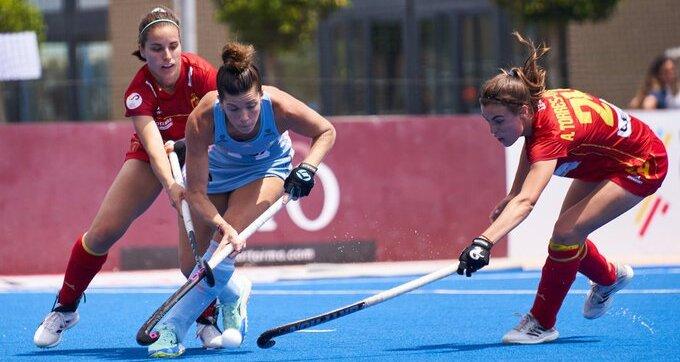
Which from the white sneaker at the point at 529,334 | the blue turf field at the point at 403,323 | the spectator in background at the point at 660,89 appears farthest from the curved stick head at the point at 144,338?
the spectator in background at the point at 660,89

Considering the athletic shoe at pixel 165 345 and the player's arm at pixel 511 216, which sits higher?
the player's arm at pixel 511 216

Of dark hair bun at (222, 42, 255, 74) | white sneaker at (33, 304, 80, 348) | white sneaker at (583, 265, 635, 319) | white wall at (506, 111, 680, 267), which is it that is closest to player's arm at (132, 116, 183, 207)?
dark hair bun at (222, 42, 255, 74)

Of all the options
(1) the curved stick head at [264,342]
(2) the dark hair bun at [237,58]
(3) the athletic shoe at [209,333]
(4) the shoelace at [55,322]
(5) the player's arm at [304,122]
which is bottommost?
(3) the athletic shoe at [209,333]

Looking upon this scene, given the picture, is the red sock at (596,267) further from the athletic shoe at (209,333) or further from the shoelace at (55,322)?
the shoelace at (55,322)

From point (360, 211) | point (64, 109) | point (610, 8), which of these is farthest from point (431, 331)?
point (610, 8)

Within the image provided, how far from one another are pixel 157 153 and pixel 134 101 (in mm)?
330

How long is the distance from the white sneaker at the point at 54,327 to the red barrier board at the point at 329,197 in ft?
14.0

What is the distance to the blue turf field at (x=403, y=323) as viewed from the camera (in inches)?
260

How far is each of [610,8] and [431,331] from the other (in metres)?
11.8

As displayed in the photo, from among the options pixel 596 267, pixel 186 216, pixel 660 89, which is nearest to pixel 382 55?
pixel 660 89

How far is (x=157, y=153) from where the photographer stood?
262 inches

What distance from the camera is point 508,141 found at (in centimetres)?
645

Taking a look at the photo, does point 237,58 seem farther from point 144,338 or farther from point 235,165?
point 144,338

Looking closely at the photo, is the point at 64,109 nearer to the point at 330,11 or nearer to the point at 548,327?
the point at 330,11
